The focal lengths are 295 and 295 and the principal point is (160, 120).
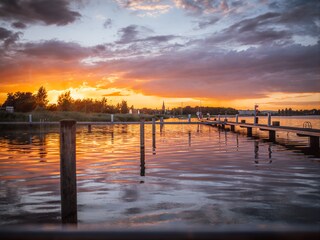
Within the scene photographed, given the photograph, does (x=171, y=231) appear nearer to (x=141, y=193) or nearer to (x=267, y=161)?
(x=141, y=193)

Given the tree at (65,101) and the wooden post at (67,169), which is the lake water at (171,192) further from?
the tree at (65,101)

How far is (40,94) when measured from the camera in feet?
291

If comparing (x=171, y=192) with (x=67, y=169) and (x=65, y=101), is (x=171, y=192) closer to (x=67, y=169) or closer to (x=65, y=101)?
(x=67, y=169)

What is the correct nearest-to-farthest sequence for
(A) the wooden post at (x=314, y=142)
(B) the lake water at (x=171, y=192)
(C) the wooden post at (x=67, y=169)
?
(C) the wooden post at (x=67, y=169) < (B) the lake water at (x=171, y=192) < (A) the wooden post at (x=314, y=142)

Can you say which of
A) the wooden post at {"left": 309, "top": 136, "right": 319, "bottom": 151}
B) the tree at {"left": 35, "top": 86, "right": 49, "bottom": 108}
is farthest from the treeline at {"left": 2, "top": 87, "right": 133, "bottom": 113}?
the wooden post at {"left": 309, "top": 136, "right": 319, "bottom": 151}

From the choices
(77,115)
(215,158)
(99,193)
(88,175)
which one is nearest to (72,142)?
(99,193)

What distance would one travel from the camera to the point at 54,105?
84625 mm

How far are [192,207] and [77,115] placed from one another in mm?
60937

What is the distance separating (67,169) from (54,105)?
84.0 meters

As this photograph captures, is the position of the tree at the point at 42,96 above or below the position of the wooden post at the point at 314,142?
above

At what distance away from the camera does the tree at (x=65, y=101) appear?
84.4 metres

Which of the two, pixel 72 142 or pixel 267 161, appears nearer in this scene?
pixel 72 142

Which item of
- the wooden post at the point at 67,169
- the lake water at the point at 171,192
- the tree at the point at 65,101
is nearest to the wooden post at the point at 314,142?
the lake water at the point at 171,192

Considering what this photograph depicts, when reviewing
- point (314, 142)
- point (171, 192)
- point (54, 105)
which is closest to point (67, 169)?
point (171, 192)
